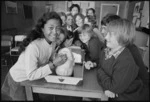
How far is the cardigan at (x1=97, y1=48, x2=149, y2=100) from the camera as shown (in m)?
0.85

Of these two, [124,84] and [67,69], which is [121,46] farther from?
[67,69]

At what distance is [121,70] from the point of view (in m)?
0.86

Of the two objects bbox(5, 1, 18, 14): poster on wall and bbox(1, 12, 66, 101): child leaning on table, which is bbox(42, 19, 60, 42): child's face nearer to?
bbox(1, 12, 66, 101): child leaning on table

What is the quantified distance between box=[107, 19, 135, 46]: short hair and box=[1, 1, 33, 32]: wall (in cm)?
373

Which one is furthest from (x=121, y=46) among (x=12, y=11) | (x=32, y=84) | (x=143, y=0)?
(x=12, y=11)

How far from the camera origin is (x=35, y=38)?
46.3 inches

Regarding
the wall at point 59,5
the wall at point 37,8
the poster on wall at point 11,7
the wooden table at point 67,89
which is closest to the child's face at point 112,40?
the wooden table at point 67,89

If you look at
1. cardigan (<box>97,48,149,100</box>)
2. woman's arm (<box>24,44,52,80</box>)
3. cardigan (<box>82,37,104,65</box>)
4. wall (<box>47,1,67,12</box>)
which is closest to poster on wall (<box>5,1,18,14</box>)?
wall (<box>47,1,67,12</box>)

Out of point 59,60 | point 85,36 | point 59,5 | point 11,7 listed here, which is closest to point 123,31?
point 59,60

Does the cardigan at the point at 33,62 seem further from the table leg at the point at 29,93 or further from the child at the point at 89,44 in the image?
the child at the point at 89,44

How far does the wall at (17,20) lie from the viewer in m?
3.73

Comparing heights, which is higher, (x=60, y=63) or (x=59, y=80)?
(x=60, y=63)

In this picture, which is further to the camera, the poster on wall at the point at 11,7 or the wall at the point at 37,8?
the wall at the point at 37,8

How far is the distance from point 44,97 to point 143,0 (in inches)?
158
